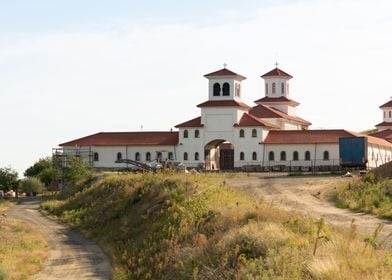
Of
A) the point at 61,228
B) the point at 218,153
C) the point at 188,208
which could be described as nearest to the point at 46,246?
the point at 61,228

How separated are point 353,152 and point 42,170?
42734 millimetres

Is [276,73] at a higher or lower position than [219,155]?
higher

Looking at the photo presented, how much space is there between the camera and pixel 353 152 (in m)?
66.9

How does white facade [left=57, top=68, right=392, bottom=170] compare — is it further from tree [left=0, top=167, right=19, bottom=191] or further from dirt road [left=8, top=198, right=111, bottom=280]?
dirt road [left=8, top=198, right=111, bottom=280]

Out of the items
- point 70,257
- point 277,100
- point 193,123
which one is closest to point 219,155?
point 193,123

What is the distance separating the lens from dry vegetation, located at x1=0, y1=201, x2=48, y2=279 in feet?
97.9

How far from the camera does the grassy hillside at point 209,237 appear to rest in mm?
13953

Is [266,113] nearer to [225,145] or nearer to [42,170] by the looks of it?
[225,145]

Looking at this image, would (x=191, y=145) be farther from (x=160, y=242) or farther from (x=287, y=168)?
(x=160, y=242)

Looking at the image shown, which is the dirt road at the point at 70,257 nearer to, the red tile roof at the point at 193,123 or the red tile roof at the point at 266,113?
the red tile roof at the point at 193,123

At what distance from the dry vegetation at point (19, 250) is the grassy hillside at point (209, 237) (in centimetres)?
296

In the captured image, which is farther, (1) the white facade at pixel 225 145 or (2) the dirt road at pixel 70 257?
(1) the white facade at pixel 225 145

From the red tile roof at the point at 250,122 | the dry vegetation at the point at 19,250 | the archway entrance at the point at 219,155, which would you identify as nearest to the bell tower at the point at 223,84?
the red tile roof at the point at 250,122

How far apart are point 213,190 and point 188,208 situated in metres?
2.94
